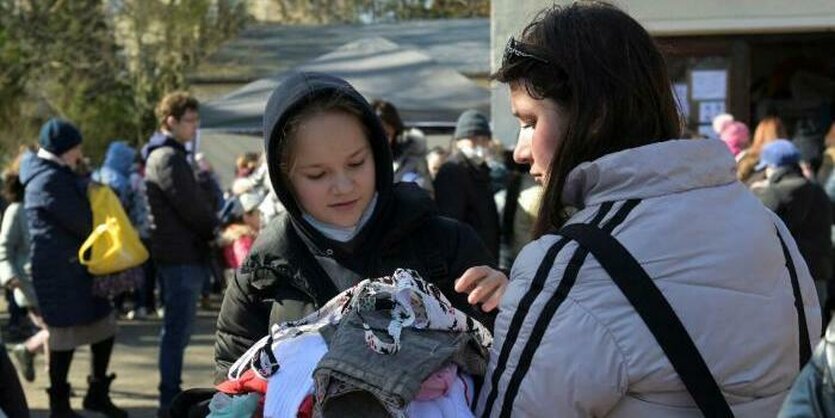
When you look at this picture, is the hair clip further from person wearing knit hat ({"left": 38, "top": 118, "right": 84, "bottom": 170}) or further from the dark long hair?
person wearing knit hat ({"left": 38, "top": 118, "right": 84, "bottom": 170})

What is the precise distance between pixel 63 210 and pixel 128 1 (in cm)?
1613

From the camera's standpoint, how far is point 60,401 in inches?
270

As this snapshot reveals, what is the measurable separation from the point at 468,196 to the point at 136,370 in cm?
296

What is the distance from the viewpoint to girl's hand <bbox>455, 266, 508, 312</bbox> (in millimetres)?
1998

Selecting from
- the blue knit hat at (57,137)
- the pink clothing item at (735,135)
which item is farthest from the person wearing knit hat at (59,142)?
the pink clothing item at (735,135)

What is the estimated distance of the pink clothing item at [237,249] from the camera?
8727 millimetres

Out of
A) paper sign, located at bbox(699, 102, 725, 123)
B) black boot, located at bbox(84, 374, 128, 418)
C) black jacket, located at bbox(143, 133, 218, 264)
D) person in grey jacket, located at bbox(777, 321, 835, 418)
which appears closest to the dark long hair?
person in grey jacket, located at bbox(777, 321, 835, 418)

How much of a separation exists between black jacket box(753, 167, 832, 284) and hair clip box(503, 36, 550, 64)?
5602 millimetres

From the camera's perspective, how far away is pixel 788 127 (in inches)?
470

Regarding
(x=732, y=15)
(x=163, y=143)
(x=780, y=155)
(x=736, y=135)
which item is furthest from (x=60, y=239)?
(x=732, y=15)

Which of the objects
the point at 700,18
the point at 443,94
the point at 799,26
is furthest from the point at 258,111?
the point at 799,26

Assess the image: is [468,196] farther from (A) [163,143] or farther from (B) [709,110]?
(B) [709,110]

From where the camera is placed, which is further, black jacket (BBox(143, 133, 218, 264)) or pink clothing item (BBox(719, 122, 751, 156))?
pink clothing item (BBox(719, 122, 751, 156))

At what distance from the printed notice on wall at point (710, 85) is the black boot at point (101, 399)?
6242 millimetres
